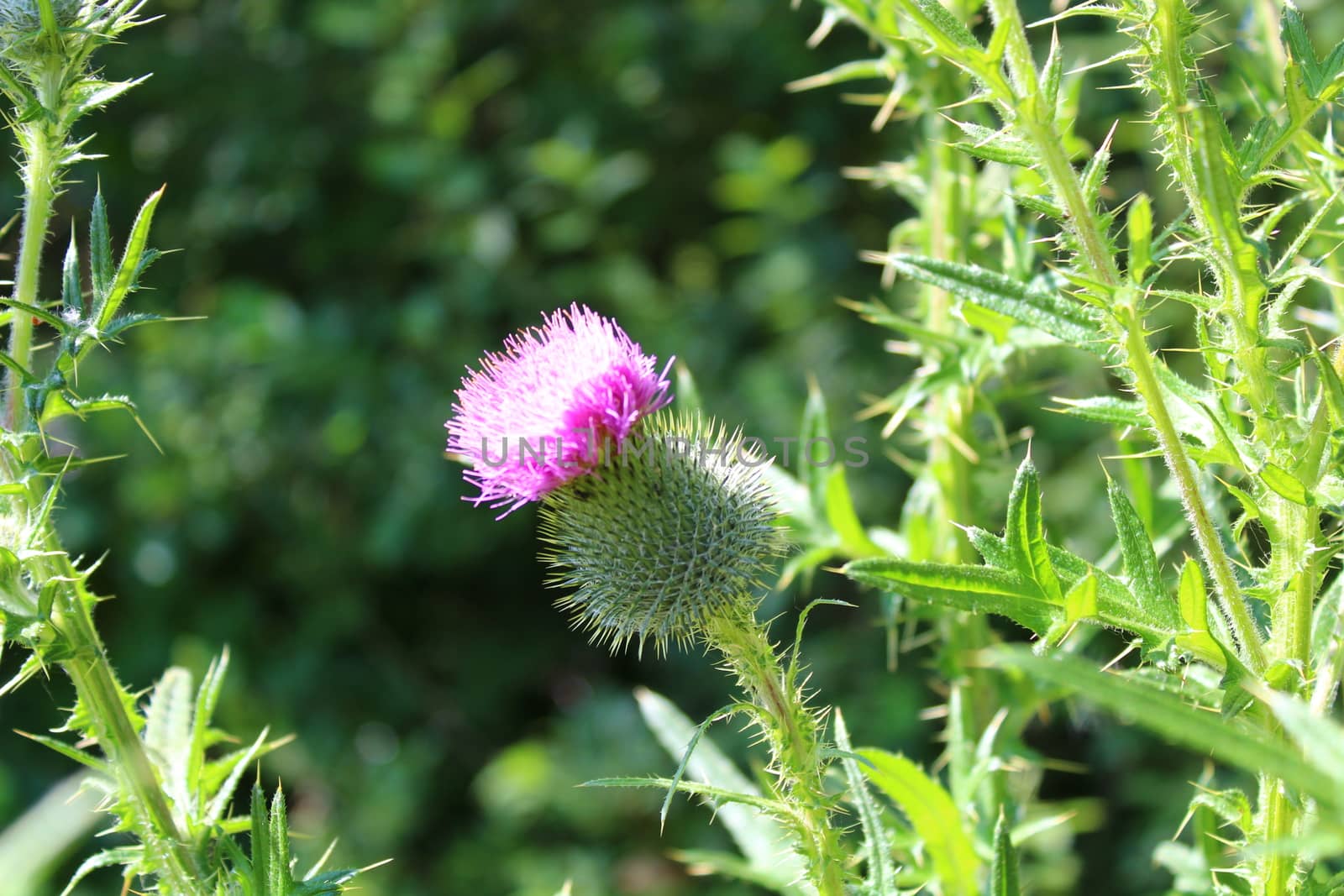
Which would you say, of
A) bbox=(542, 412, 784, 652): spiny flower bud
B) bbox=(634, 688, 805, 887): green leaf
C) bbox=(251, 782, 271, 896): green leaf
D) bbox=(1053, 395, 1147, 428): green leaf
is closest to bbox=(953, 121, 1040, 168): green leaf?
bbox=(1053, 395, 1147, 428): green leaf

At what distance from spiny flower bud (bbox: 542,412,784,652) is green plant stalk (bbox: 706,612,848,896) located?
0.13 ft

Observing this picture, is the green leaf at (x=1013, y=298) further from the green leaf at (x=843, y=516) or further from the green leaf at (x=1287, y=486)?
the green leaf at (x=843, y=516)

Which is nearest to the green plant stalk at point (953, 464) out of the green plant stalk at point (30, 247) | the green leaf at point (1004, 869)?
the green leaf at point (1004, 869)

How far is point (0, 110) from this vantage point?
1.23m

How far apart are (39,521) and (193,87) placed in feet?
12.2

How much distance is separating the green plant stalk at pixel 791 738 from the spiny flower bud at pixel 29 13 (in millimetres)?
950

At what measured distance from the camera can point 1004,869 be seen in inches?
44.4

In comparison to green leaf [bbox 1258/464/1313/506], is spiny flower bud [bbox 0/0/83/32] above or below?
above

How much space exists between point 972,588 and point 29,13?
3.70ft

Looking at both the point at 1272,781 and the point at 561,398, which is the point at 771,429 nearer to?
the point at 561,398

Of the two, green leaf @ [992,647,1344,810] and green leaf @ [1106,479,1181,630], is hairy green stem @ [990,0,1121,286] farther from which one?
green leaf @ [992,647,1344,810]

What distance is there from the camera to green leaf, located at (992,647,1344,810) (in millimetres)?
586

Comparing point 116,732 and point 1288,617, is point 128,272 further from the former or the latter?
point 1288,617

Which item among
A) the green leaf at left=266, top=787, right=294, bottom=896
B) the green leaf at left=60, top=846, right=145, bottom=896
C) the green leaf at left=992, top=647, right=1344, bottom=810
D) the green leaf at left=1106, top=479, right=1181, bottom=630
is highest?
the green leaf at left=992, top=647, right=1344, bottom=810
